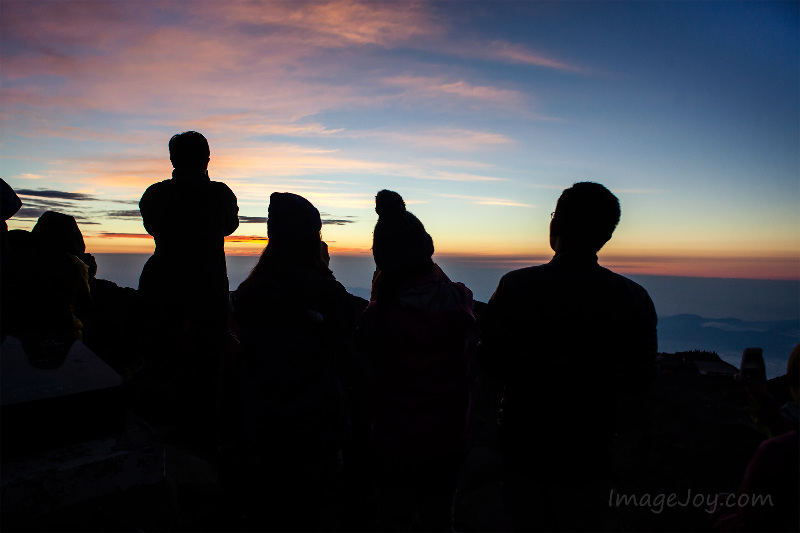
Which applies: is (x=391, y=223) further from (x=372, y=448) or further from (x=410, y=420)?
(x=372, y=448)

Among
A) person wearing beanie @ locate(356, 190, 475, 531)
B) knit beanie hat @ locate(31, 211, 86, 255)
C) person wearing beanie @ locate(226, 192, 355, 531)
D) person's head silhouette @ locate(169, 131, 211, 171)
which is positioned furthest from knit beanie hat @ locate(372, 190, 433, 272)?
knit beanie hat @ locate(31, 211, 86, 255)

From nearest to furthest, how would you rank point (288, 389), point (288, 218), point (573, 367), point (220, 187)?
1. point (573, 367)
2. point (288, 389)
3. point (288, 218)
4. point (220, 187)

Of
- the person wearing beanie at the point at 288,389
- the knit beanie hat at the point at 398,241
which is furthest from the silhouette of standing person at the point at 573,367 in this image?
the person wearing beanie at the point at 288,389

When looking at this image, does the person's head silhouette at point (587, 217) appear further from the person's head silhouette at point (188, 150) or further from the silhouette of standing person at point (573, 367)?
the person's head silhouette at point (188, 150)

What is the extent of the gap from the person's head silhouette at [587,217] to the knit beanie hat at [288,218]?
154 cm

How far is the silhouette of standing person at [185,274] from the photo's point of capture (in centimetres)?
386

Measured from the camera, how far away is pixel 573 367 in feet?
7.81

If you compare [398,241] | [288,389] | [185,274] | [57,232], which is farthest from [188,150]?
[288,389]

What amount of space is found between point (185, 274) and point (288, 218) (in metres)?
1.62

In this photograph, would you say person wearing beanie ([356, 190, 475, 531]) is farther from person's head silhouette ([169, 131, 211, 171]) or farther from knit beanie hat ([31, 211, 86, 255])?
knit beanie hat ([31, 211, 86, 255])

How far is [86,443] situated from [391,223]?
2203 millimetres

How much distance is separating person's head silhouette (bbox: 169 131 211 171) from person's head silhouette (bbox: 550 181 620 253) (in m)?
3.18

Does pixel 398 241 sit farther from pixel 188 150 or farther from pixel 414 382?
pixel 188 150

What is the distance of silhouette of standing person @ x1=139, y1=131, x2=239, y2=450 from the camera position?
152 inches
